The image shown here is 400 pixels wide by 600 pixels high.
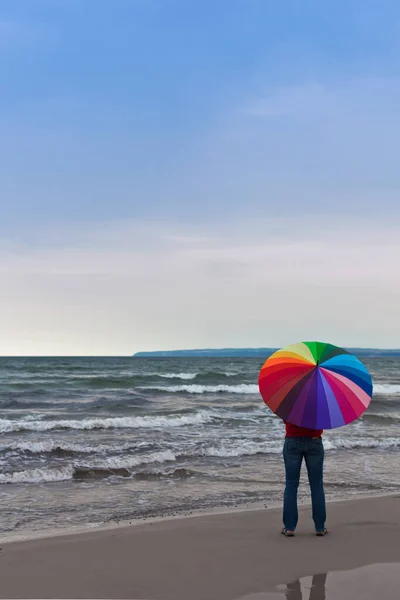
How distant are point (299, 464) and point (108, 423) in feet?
35.9

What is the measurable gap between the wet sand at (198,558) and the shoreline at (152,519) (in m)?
0.13

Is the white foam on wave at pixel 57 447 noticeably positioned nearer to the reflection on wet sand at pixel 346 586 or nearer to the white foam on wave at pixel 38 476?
the white foam on wave at pixel 38 476

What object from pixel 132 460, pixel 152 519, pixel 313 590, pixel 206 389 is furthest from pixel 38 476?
pixel 206 389

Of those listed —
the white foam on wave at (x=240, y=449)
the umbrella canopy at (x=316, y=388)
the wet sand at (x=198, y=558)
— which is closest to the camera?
the wet sand at (x=198, y=558)

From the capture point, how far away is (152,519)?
22.7 feet

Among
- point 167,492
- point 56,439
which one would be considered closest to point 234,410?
point 56,439

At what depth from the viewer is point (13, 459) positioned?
430 inches

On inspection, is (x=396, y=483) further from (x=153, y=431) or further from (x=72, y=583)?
(x=153, y=431)

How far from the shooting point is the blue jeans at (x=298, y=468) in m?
5.83

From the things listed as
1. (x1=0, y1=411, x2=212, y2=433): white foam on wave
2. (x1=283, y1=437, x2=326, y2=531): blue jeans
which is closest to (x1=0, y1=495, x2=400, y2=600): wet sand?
(x1=283, y1=437, x2=326, y2=531): blue jeans

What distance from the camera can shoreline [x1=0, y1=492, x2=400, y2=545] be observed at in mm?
6184

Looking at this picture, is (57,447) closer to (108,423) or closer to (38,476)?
(38,476)

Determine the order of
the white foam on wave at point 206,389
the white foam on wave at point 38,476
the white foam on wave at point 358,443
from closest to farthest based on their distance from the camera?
the white foam on wave at point 38,476 < the white foam on wave at point 358,443 < the white foam on wave at point 206,389

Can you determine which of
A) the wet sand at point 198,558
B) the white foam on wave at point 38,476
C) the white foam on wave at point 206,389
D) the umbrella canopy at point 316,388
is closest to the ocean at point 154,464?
the white foam on wave at point 38,476
